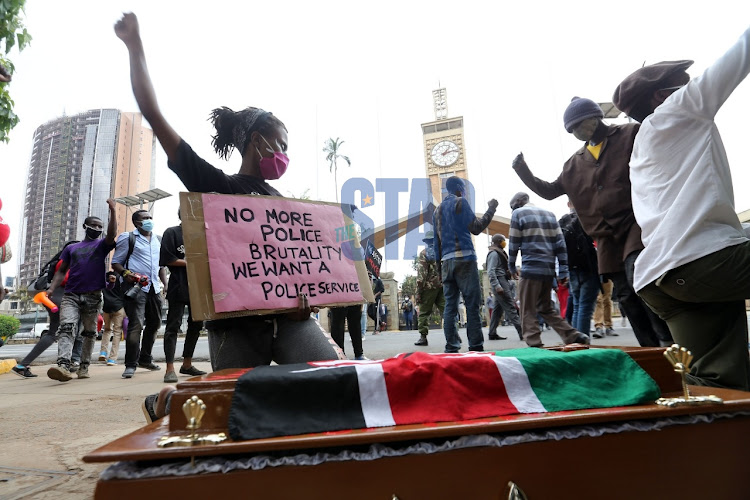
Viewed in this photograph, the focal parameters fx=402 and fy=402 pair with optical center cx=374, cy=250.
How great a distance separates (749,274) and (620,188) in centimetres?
138

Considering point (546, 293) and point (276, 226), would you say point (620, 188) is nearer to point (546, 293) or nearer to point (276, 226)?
point (546, 293)

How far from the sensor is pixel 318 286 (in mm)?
1951

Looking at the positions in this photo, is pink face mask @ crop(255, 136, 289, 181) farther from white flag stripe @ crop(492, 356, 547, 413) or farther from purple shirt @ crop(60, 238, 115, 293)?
purple shirt @ crop(60, 238, 115, 293)

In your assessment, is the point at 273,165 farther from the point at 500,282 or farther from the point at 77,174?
the point at 77,174

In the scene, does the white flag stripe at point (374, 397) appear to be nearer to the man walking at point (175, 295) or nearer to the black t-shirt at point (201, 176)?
the black t-shirt at point (201, 176)

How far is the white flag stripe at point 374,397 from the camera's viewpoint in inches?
35.9

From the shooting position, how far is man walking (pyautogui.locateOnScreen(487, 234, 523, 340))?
22.1ft

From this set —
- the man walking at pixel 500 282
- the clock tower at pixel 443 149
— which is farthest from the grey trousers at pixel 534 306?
the clock tower at pixel 443 149

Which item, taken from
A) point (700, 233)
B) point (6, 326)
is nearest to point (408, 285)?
point (6, 326)

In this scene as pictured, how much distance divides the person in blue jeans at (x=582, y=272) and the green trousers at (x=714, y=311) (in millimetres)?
3131

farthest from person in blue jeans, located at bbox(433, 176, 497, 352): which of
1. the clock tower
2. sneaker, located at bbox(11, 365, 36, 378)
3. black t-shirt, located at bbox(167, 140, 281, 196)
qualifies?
the clock tower

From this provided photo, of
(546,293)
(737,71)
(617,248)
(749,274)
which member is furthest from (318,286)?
(546,293)

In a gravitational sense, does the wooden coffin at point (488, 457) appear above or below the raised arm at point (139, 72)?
below

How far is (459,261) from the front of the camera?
4605 mm
